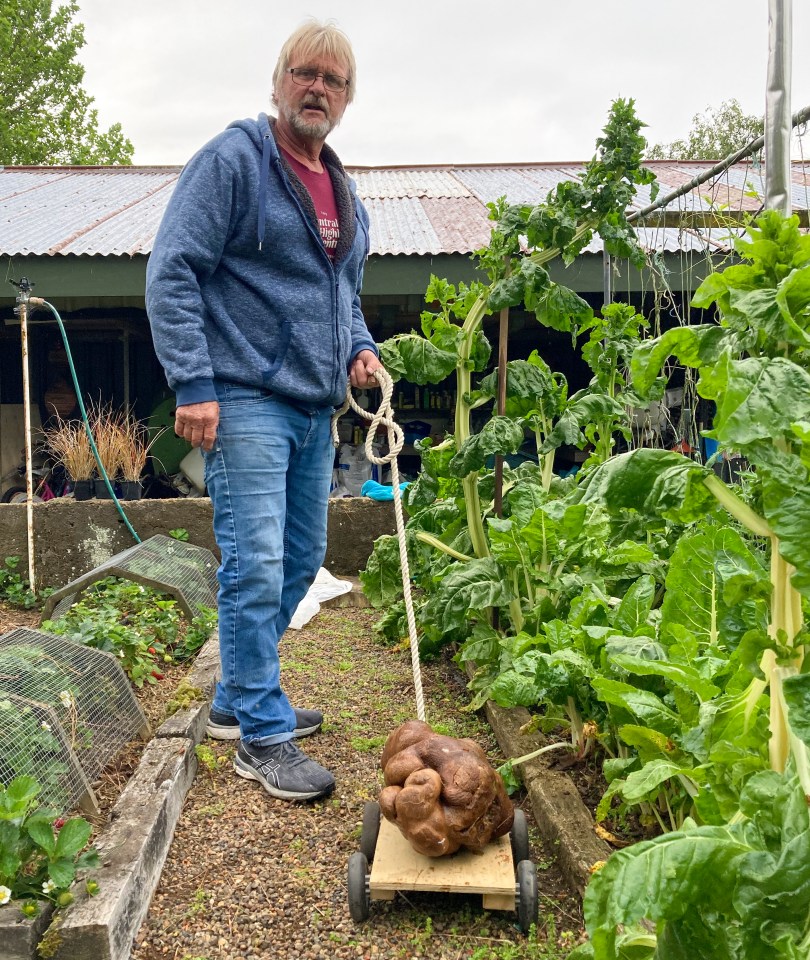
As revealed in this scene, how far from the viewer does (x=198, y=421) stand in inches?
93.7

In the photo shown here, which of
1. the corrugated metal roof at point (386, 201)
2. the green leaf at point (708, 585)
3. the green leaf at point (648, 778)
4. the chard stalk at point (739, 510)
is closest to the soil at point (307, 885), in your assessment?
the green leaf at point (648, 778)

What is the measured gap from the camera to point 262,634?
2.55 m

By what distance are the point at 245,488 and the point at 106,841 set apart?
1.01 metres

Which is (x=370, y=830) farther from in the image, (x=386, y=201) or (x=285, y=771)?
(x=386, y=201)

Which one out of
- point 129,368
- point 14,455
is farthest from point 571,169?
point 14,455

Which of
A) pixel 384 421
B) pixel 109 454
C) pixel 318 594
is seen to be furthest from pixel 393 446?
pixel 109 454

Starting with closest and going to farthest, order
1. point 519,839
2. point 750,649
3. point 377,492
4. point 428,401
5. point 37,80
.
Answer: point 750,649
point 519,839
point 377,492
point 428,401
point 37,80

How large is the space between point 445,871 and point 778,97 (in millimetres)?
2227

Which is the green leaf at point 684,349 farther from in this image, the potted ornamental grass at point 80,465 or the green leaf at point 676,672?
the potted ornamental grass at point 80,465

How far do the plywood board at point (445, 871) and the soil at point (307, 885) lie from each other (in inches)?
4.3

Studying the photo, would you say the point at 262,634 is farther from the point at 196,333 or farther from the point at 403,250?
the point at 403,250

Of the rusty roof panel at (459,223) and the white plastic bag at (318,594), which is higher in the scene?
the rusty roof panel at (459,223)

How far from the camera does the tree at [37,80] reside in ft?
69.3

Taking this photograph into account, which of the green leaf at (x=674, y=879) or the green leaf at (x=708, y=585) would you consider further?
the green leaf at (x=708, y=585)
